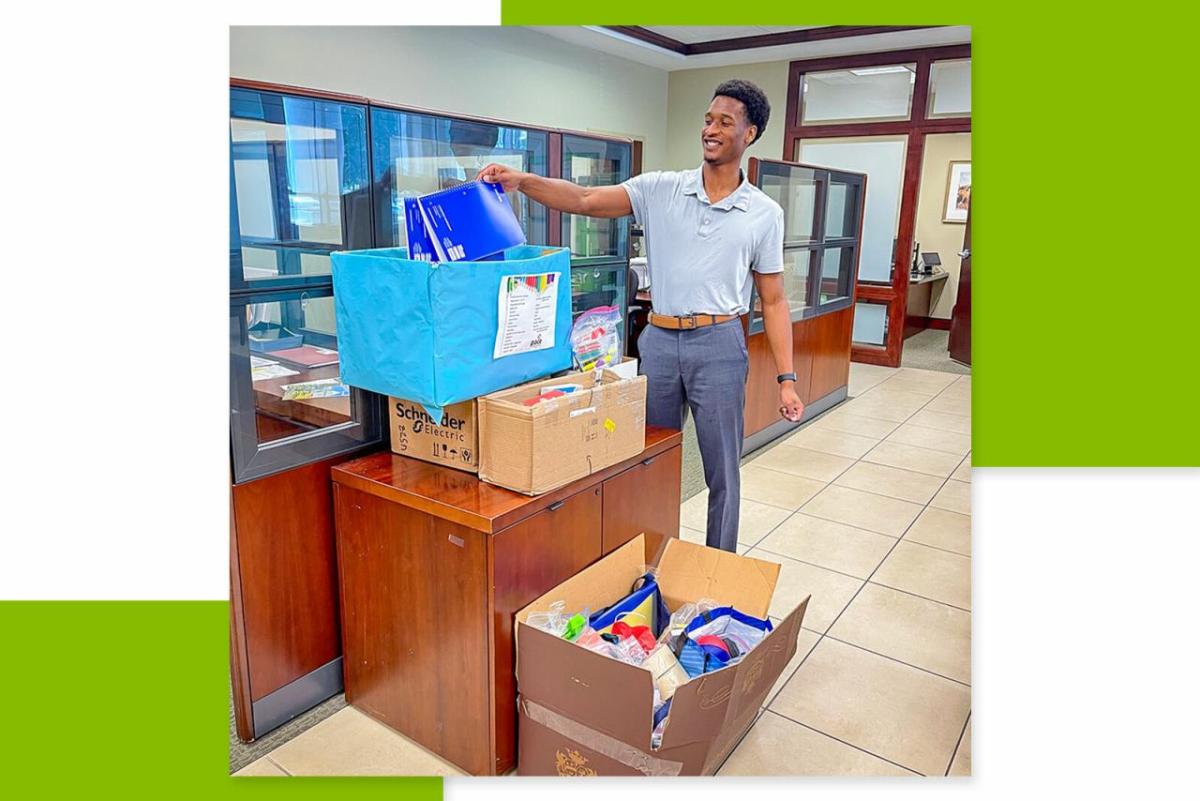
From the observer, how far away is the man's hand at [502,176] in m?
1.88

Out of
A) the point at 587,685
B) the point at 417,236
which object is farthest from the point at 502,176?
the point at 587,685

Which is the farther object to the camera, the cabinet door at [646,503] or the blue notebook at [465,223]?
the cabinet door at [646,503]

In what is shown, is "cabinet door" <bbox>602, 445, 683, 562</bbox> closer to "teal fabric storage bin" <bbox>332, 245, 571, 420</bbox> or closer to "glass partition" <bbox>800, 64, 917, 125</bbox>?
"teal fabric storage bin" <bbox>332, 245, 571, 420</bbox>

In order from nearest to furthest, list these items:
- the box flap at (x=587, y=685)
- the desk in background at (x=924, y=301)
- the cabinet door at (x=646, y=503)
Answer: the box flap at (x=587, y=685)
the cabinet door at (x=646, y=503)
the desk in background at (x=924, y=301)

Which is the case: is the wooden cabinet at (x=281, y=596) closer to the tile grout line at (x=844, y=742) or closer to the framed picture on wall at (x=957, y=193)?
the tile grout line at (x=844, y=742)

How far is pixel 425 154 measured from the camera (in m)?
1.94

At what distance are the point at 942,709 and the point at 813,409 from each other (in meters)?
2.94

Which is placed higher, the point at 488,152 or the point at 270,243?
the point at 488,152

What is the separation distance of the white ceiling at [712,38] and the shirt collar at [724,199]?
0.41m

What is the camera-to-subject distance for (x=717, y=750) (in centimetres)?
170

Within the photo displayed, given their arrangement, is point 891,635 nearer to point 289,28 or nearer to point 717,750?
point 717,750

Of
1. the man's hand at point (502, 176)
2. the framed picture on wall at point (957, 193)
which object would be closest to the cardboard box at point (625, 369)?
the man's hand at point (502, 176)

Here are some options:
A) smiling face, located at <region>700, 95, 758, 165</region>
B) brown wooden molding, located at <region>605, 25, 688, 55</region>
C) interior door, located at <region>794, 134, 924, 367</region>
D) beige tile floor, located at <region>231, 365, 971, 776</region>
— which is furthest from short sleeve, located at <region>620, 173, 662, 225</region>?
interior door, located at <region>794, 134, 924, 367</region>

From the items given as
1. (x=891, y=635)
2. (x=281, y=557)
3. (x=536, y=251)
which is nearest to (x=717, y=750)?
(x=891, y=635)
